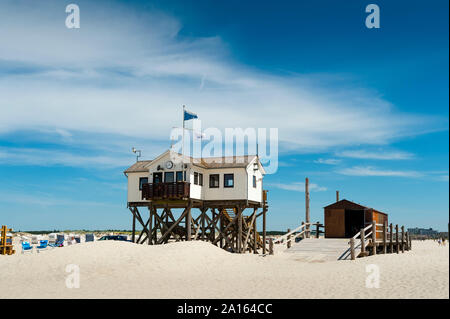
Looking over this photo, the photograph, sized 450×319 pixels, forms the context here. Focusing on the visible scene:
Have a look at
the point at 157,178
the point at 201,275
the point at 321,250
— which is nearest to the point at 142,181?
the point at 157,178

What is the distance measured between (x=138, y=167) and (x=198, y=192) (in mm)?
5662

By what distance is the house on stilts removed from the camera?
34.4 m

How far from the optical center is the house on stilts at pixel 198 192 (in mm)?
34375

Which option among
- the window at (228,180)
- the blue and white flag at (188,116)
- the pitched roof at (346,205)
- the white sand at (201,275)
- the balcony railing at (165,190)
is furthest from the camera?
the blue and white flag at (188,116)

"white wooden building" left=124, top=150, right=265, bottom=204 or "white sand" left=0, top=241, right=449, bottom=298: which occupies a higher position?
"white wooden building" left=124, top=150, right=265, bottom=204

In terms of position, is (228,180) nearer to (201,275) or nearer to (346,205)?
(346,205)

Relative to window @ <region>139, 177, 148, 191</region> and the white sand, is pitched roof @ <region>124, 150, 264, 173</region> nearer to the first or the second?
window @ <region>139, 177, 148, 191</region>

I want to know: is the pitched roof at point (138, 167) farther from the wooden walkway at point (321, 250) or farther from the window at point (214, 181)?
the wooden walkway at point (321, 250)

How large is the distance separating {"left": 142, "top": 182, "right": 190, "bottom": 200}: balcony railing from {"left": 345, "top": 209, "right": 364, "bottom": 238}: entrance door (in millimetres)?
12214

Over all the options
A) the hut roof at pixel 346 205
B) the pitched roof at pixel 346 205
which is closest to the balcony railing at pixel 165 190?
the hut roof at pixel 346 205

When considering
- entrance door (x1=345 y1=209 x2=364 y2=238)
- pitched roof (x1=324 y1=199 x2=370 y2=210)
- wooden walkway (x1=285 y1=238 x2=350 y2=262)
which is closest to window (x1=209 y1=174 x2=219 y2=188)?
wooden walkway (x1=285 y1=238 x2=350 y2=262)

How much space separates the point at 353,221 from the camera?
36031 mm

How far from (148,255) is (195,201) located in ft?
34.9
